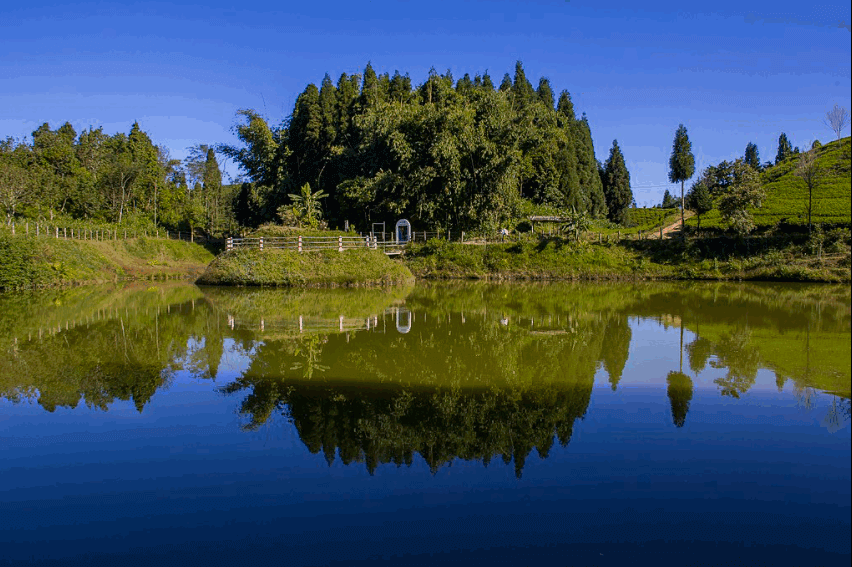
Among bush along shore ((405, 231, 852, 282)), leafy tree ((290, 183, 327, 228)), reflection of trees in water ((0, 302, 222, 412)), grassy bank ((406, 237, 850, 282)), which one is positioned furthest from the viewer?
leafy tree ((290, 183, 327, 228))

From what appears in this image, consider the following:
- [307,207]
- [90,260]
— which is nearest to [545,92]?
[307,207]

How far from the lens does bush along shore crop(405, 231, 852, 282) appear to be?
34469mm

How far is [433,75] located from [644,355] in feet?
133

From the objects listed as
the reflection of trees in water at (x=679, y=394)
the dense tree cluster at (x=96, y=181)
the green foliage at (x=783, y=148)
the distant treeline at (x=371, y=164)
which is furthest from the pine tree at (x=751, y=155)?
the reflection of trees in water at (x=679, y=394)

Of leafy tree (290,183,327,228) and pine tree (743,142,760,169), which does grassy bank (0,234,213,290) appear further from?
pine tree (743,142,760,169)

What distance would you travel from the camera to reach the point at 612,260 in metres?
38.4

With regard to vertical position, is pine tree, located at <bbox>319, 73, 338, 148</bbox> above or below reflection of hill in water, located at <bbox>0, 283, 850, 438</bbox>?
above

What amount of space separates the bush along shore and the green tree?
3.55 meters

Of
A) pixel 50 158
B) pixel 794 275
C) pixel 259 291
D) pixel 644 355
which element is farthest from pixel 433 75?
pixel 644 355

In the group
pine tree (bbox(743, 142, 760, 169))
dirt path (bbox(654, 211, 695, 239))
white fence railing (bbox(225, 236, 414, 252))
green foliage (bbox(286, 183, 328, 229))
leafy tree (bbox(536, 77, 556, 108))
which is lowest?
white fence railing (bbox(225, 236, 414, 252))

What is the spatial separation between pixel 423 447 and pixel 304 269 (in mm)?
26413

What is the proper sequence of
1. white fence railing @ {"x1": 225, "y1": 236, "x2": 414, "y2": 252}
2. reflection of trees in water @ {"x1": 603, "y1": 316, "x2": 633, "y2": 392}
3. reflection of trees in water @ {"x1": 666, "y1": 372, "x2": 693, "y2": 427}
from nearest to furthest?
reflection of trees in water @ {"x1": 666, "y1": 372, "x2": 693, "y2": 427} < reflection of trees in water @ {"x1": 603, "y1": 316, "x2": 633, "y2": 392} < white fence railing @ {"x1": 225, "y1": 236, "x2": 414, "y2": 252}

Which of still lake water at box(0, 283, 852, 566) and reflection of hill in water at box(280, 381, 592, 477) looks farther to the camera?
reflection of hill in water at box(280, 381, 592, 477)

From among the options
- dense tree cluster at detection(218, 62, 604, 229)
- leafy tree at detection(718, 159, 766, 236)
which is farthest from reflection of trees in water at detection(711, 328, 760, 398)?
dense tree cluster at detection(218, 62, 604, 229)
